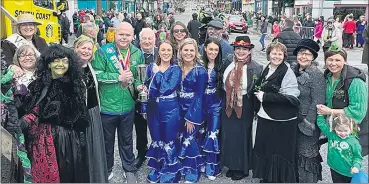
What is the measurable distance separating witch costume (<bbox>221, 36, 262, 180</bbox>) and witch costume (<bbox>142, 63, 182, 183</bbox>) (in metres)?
0.56

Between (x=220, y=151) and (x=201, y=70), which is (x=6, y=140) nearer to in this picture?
(x=201, y=70)

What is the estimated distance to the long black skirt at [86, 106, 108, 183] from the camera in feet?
11.2

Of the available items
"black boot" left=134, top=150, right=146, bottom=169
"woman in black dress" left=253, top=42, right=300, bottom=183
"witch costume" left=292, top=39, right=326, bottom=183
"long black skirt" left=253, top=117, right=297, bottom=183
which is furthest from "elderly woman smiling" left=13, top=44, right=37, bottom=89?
"witch costume" left=292, top=39, right=326, bottom=183

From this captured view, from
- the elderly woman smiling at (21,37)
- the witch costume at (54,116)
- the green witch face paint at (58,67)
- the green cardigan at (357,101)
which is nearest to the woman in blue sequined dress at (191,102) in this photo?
the witch costume at (54,116)

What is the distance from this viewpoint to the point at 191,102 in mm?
4027

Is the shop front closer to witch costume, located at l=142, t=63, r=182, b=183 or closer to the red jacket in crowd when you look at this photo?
the red jacket in crowd

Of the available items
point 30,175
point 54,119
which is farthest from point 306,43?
point 30,175

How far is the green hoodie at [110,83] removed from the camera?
3826mm

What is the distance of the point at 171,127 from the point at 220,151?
27.8 inches

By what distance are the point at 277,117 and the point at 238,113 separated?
0.48m

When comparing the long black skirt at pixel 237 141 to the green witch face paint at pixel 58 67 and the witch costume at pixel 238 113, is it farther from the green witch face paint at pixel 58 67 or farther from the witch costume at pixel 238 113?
the green witch face paint at pixel 58 67

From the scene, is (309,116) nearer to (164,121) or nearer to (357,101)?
(357,101)

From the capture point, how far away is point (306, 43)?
3613mm

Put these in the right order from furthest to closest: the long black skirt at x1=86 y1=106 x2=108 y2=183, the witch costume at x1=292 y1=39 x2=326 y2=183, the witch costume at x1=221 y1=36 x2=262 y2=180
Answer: the witch costume at x1=221 y1=36 x2=262 y2=180
the witch costume at x1=292 y1=39 x2=326 y2=183
the long black skirt at x1=86 y1=106 x2=108 y2=183
